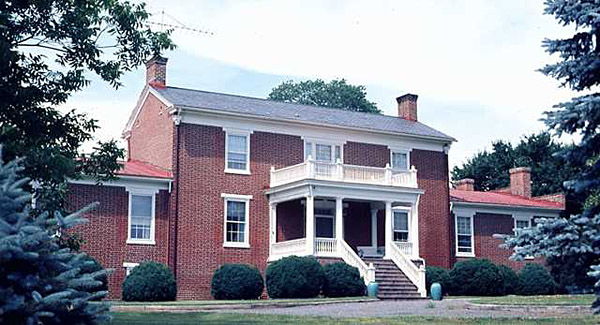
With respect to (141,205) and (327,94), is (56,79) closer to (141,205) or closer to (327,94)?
(141,205)

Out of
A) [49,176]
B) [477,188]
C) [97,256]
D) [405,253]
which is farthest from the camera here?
[477,188]

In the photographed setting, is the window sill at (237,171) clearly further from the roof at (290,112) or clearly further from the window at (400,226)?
the window at (400,226)

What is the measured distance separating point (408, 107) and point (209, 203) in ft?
43.4

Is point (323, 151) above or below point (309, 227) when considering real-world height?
above

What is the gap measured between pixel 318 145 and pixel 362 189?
3458 millimetres

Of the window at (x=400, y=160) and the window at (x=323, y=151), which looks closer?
the window at (x=323, y=151)

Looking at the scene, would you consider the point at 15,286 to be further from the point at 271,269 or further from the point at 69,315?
the point at 271,269

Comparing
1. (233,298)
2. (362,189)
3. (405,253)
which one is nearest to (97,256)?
(233,298)

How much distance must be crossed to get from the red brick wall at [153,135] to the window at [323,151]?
5.82m

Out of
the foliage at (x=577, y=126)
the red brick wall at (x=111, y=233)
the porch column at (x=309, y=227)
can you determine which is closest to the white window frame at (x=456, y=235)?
the porch column at (x=309, y=227)

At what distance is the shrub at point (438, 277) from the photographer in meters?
32.6

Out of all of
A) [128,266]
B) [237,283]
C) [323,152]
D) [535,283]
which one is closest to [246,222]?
[237,283]

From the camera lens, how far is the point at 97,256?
96.0 feet

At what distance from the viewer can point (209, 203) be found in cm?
3164
